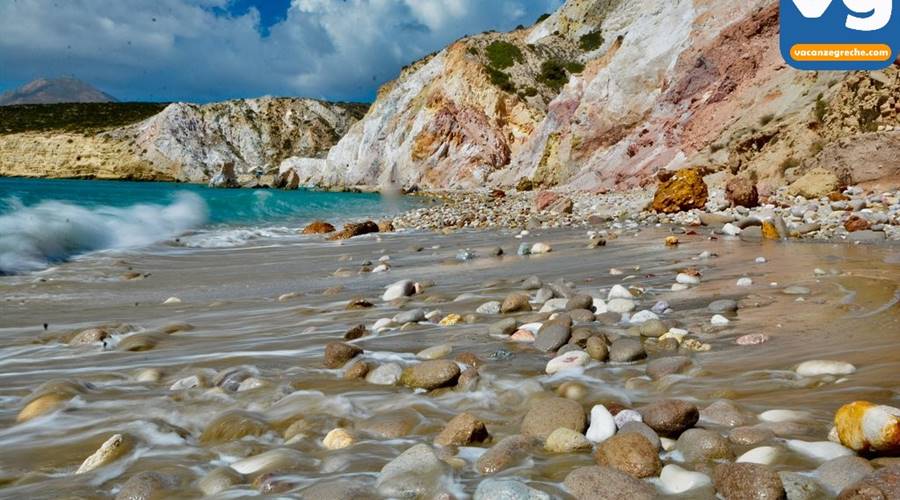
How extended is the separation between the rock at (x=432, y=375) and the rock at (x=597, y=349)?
0.78 metres

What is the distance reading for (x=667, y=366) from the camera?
3.01 metres

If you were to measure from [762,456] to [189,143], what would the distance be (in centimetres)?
10136

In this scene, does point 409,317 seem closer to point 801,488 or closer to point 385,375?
point 385,375

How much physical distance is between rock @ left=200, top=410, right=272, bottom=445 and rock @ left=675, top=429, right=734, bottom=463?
1.80 m

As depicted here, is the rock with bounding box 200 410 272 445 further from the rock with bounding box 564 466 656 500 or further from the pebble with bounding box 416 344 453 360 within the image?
the rock with bounding box 564 466 656 500

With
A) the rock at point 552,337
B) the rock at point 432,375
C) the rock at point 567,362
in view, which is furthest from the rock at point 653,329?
the rock at point 432,375

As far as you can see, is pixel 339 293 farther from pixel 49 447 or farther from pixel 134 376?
pixel 49 447

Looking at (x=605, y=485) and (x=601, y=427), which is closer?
(x=605, y=485)

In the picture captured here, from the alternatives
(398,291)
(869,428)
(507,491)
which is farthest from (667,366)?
(398,291)

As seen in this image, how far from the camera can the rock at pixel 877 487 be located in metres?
1.59

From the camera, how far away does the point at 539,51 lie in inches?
2120

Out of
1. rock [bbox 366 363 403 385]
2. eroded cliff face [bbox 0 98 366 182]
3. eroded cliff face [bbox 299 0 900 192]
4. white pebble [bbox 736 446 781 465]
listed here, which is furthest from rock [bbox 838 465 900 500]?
eroded cliff face [bbox 0 98 366 182]

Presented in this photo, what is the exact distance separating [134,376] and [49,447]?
0.97 m

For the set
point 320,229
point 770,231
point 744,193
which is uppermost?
point 744,193
